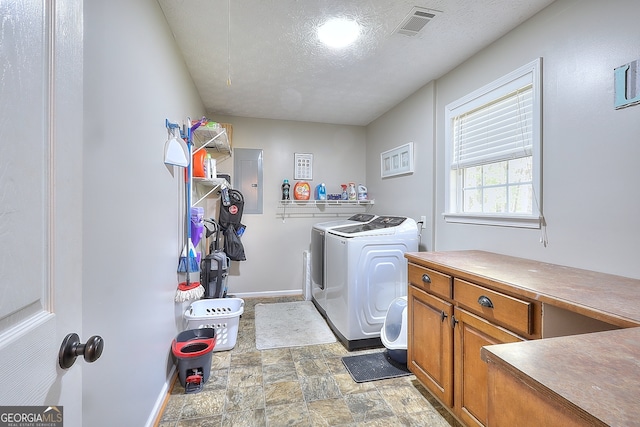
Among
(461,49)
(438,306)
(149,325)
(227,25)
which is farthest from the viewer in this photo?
(461,49)

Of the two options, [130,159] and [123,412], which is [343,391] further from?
[130,159]

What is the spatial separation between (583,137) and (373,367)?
1.96 metres

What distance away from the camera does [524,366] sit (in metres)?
0.63

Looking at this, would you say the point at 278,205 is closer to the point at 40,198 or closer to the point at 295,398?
the point at 295,398

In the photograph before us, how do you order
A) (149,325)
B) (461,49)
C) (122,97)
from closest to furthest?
(122,97) → (149,325) → (461,49)

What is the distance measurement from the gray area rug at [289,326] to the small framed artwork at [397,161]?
184cm

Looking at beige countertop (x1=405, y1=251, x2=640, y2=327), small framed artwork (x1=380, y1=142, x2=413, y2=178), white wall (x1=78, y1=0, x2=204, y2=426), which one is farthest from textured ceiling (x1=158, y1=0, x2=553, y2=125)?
beige countertop (x1=405, y1=251, x2=640, y2=327)

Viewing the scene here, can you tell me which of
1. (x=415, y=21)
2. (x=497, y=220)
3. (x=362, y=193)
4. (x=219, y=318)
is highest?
(x=415, y=21)

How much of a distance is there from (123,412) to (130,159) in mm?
1104

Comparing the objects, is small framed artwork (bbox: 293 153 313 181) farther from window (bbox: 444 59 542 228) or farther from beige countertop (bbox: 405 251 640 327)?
beige countertop (bbox: 405 251 640 327)

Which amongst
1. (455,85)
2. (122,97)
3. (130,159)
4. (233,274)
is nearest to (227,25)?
(122,97)

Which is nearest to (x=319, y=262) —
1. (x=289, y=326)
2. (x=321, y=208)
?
(x=289, y=326)

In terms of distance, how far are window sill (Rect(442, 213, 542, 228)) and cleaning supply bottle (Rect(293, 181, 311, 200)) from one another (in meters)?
1.85

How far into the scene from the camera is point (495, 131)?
2.01 meters
